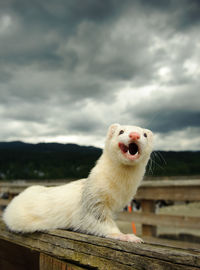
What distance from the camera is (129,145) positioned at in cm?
229

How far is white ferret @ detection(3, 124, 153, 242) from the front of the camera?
2.27 metres

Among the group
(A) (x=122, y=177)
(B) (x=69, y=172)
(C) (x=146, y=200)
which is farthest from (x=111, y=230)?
(B) (x=69, y=172)

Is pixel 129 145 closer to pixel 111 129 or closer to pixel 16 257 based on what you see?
pixel 111 129

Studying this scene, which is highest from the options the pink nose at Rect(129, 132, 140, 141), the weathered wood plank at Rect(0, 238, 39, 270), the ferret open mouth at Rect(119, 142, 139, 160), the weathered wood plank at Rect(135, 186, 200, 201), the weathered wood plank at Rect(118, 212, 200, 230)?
the pink nose at Rect(129, 132, 140, 141)

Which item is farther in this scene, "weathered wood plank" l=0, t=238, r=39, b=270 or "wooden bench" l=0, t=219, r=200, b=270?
"weathered wood plank" l=0, t=238, r=39, b=270

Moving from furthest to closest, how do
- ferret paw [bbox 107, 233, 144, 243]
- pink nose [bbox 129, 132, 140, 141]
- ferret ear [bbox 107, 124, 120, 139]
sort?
ferret ear [bbox 107, 124, 120, 139], pink nose [bbox 129, 132, 140, 141], ferret paw [bbox 107, 233, 144, 243]

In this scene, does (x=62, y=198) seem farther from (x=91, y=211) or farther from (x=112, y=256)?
(x=112, y=256)

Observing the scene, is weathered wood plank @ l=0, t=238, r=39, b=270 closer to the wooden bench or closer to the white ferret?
the wooden bench

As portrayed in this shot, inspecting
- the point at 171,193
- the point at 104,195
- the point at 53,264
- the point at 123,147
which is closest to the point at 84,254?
the point at 53,264

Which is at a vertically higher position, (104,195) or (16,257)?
(104,195)

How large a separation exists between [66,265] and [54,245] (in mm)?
200

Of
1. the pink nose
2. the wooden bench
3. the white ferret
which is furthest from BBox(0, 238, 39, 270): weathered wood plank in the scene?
the pink nose

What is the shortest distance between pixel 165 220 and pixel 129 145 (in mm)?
3234

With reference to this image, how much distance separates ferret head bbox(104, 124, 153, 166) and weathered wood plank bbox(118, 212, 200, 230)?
2.85m
